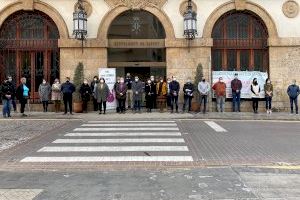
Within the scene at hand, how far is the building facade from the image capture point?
75.9ft

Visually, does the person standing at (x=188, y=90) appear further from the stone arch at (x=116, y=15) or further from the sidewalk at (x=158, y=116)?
the stone arch at (x=116, y=15)

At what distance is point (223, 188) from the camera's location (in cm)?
758

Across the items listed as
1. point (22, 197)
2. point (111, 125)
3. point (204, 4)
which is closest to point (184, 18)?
point (204, 4)

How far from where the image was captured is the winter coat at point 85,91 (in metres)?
22.2

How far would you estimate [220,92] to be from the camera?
73.3 ft

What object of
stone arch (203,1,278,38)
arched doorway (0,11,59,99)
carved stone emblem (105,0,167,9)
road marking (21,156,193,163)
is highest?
carved stone emblem (105,0,167,9)

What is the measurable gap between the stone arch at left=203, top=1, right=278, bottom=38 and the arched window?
0.85 feet

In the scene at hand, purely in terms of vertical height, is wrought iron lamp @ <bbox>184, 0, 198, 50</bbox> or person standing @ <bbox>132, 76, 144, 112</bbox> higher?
wrought iron lamp @ <bbox>184, 0, 198, 50</bbox>

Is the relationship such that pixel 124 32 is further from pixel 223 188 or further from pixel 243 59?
pixel 223 188

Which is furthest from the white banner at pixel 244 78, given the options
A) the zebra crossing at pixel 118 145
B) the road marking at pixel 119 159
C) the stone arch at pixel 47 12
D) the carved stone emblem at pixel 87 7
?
the road marking at pixel 119 159

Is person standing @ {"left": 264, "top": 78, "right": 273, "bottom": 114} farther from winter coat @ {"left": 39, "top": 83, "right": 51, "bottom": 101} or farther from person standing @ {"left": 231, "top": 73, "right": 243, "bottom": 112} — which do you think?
winter coat @ {"left": 39, "top": 83, "right": 51, "bottom": 101}

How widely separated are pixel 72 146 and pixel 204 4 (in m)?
13.1

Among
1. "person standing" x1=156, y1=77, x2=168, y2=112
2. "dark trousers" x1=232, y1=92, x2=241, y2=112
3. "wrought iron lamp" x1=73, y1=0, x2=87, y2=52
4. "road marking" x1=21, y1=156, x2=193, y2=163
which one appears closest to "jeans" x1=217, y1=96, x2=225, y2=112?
"dark trousers" x1=232, y1=92, x2=241, y2=112

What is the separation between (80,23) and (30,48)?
2808mm
